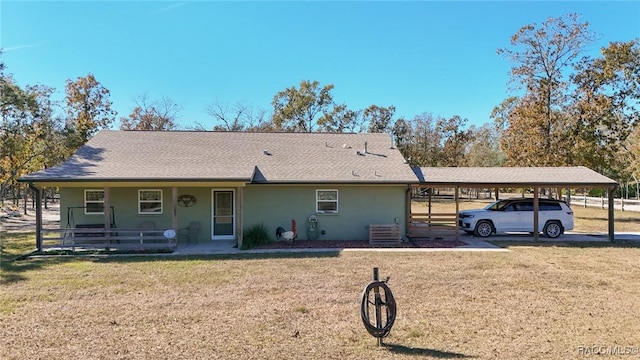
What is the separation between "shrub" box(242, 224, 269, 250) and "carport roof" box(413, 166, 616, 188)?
19.8ft

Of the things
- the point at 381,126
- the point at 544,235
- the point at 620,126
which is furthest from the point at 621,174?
the point at 544,235

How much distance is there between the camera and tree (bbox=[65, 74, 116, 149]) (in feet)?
109

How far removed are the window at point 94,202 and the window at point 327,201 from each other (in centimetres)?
780

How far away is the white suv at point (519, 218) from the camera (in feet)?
51.0

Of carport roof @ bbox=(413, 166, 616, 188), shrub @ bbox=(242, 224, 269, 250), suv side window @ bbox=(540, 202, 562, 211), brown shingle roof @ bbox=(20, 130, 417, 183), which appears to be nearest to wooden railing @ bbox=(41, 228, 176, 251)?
brown shingle roof @ bbox=(20, 130, 417, 183)

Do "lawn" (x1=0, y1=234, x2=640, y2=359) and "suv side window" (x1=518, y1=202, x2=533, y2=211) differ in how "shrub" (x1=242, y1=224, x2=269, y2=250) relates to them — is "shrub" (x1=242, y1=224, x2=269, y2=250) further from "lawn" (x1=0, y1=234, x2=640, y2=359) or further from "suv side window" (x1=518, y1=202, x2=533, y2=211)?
"suv side window" (x1=518, y1=202, x2=533, y2=211)

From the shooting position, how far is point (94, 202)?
46.3ft

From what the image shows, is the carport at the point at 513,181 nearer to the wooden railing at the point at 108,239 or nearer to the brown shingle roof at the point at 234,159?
the brown shingle roof at the point at 234,159

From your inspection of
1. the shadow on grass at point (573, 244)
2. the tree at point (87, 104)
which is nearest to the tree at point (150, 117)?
the tree at point (87, 104)

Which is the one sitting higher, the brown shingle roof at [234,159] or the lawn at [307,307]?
the brown shingle roof at [234,159]

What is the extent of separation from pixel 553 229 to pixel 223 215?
12925 millimetres

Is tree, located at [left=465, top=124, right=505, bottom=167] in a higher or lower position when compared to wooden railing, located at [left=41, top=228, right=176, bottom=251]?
higher

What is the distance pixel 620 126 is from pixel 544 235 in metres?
14.7

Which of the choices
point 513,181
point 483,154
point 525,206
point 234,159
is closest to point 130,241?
point 234,159
